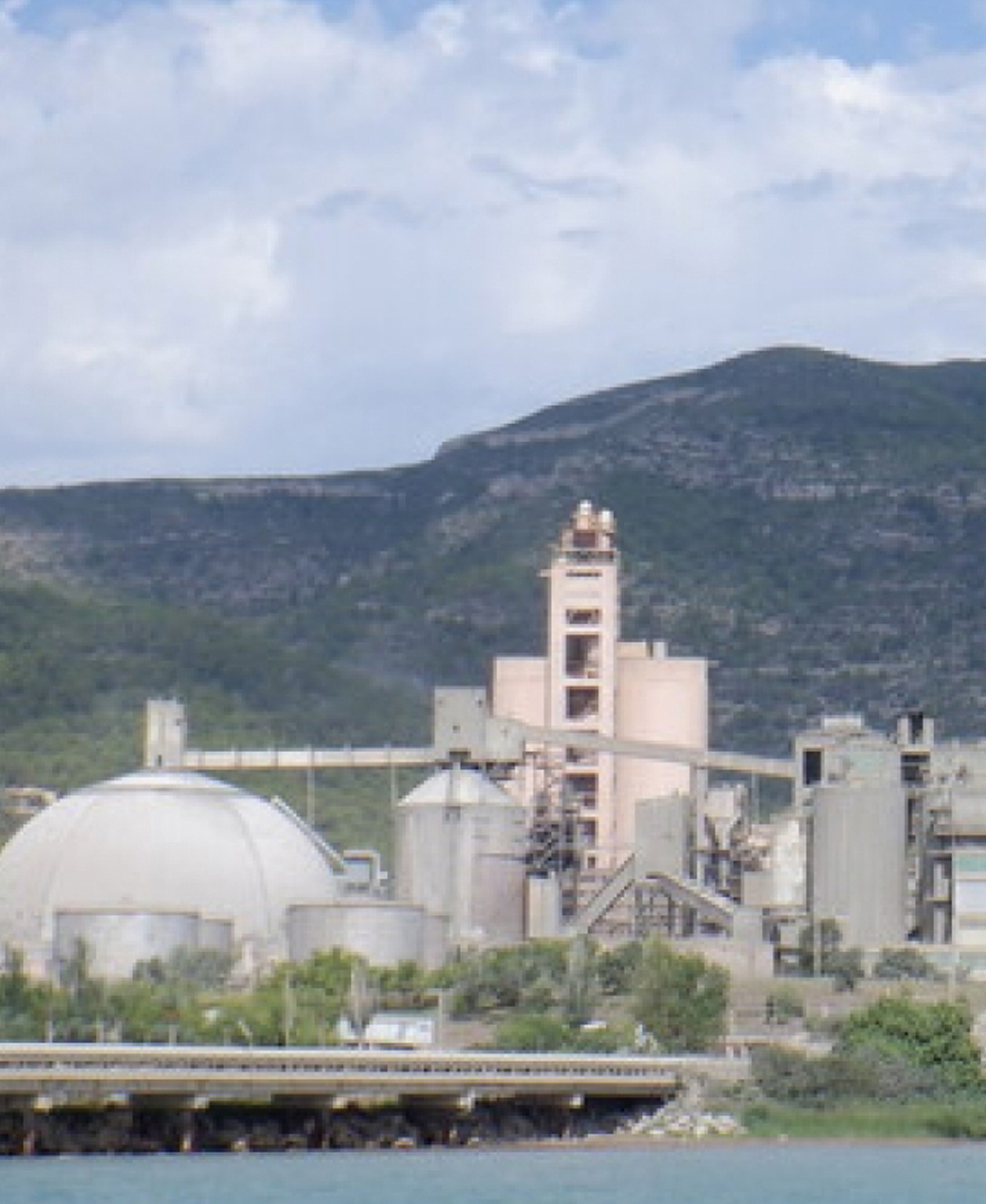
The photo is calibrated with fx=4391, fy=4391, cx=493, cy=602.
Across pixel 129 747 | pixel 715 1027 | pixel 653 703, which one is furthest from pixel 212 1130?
pixel 129 747

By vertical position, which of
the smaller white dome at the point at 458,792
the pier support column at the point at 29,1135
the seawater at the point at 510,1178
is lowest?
the seawater at the point at 510,1178

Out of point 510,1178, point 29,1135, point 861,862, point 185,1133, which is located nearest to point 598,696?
point 861,862

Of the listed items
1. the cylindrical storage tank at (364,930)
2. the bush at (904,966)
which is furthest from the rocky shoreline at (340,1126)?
the bush at (904,966)

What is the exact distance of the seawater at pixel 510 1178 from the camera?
7619 cm

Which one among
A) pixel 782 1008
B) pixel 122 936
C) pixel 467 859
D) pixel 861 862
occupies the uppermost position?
pixel 861 862

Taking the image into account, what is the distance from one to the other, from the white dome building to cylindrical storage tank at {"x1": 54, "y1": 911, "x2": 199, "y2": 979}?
1.32 m

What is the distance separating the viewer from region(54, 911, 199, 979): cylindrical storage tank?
123m

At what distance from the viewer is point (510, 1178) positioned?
8106 cm

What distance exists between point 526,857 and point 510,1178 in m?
52.8

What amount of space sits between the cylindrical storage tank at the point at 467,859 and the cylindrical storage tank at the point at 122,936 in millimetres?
9420

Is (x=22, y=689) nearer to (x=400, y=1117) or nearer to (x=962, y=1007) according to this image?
(x=962, y=1007)

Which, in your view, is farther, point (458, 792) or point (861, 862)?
point (458, 792)

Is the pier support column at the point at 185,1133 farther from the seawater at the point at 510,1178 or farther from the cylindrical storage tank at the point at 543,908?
the cylindrical storage tank at the point at 543,908

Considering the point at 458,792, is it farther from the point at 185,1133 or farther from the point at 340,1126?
the point at 185,1133
